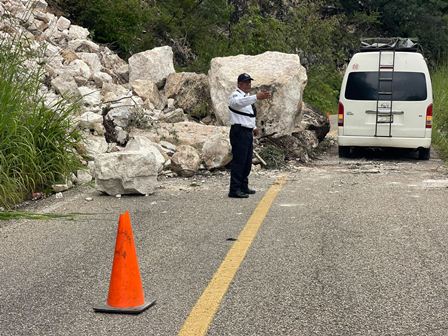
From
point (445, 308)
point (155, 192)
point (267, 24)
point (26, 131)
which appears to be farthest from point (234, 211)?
point (267, 24)

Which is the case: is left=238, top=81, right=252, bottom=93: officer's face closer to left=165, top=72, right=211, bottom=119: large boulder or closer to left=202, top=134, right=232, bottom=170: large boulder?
left=202, top=134, right=232, bottom=170: large boulder

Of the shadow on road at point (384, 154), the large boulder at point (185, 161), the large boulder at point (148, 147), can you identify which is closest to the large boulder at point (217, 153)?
the large boulder at point (185, 161)

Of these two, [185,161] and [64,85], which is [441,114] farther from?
[185,161]

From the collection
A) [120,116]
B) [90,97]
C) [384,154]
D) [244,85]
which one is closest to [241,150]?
[244,85]

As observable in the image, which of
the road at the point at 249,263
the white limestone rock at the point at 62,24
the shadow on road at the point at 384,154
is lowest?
the shadow on road at the point at 384,154

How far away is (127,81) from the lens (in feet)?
59.0

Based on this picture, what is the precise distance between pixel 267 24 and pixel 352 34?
83.2 feet

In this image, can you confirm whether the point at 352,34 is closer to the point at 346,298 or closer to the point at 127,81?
the point at 127,81

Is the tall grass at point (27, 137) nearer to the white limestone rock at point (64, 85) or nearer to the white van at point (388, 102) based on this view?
the white limestone rock at point (64, 85)

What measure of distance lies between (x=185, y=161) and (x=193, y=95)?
4.15 m

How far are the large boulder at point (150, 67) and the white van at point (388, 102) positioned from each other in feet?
15.7

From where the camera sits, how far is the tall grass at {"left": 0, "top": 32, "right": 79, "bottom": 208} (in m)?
9.55

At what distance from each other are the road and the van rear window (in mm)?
4384

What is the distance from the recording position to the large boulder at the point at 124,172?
9.90 meters
